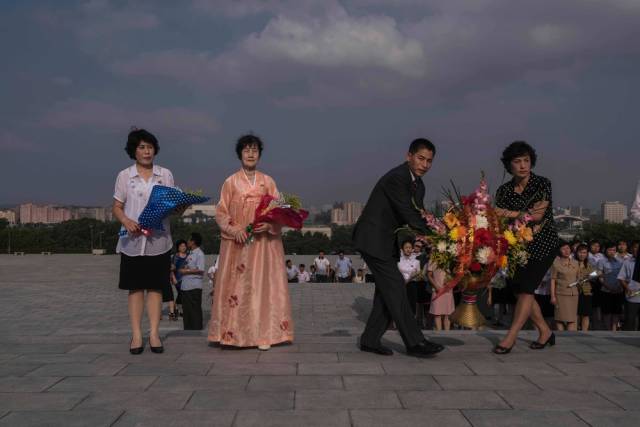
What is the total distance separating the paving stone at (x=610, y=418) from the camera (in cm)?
341

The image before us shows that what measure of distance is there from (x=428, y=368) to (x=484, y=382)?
A: 56cm

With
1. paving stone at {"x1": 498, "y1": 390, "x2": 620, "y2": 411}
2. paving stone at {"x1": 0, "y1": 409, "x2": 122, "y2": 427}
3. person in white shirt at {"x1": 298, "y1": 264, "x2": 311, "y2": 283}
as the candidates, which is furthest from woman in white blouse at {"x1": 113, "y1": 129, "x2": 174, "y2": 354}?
person in white shirt at {"x1": 298, "y1": 264, "x2": 311, "y2": 283}

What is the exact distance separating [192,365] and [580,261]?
743cm

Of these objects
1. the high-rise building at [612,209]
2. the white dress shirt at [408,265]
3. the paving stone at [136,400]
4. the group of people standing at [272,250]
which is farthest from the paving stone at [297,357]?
the high-rise building at [612,209]

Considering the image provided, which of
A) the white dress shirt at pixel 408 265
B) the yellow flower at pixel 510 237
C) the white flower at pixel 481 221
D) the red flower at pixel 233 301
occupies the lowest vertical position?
the red flower at pixel 233 301

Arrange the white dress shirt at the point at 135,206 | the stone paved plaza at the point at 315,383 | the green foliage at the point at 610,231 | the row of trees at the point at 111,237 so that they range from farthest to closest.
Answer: the row of trees at the point at 111,237, the green foliage at the point at 610,231, the white dress shirt at the point at 135,206, the stone paved plaza at the point at 315,383

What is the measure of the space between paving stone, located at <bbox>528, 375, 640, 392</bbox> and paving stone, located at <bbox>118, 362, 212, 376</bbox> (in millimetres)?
2505

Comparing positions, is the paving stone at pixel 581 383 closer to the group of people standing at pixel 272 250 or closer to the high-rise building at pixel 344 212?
the group of people standing at pixel 272 250

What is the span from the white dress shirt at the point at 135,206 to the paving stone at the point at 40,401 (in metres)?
1.73

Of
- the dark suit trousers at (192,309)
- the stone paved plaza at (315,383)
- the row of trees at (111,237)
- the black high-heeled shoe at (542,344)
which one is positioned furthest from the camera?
→ the row of trees at (111,237)

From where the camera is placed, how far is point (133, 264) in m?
5.51

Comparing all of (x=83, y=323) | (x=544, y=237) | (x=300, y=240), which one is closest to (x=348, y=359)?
(x=544, y=237)

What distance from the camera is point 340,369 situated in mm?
4766

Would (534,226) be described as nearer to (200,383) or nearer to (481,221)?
(481,221)
